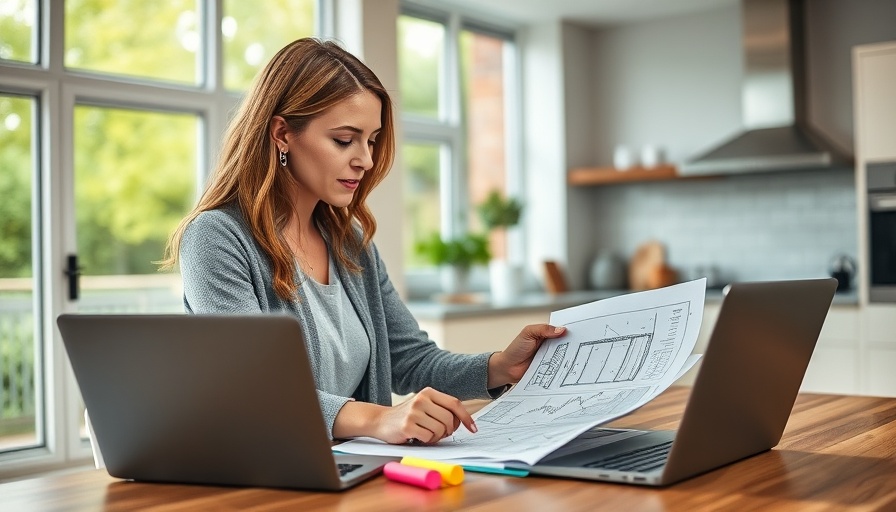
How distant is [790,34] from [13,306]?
3960 millimetres

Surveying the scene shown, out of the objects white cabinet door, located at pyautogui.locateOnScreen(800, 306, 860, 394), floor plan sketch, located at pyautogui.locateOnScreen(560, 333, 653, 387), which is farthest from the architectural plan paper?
white cabinet door, located at pyautogui.locateOnScreen(800, 306, 860, 394)

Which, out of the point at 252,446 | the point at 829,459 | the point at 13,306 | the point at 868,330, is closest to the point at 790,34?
the point at 868,330

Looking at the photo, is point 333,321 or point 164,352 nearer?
point 164,352

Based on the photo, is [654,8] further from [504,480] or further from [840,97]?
[504,480]

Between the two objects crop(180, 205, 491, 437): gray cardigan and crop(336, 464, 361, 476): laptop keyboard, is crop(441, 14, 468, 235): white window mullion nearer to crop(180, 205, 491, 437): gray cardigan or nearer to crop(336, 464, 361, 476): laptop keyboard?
crop(180, 205, 491, 437): gray cardigan

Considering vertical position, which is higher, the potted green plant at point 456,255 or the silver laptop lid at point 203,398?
the potted green plant at point 456,255

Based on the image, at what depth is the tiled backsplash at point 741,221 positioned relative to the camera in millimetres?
Answer: 5148

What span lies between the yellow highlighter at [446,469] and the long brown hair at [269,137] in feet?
2.02

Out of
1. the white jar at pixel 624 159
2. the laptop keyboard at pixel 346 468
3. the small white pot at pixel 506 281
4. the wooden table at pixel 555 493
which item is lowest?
the wooden table at pixel 555 493

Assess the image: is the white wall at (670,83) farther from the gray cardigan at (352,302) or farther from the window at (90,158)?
the gray cardigan at (352,302)

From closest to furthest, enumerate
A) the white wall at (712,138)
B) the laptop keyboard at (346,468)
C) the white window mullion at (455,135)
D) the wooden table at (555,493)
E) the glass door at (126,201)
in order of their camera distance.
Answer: the wooden table at (555,493) < the laptop keyboard at (346,468) < the glass door at (126,201) < the white wall at (712,138) < the white window mullion at (455,135)

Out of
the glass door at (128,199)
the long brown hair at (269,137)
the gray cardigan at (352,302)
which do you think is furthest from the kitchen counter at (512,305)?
the long brown hair at (269,137)

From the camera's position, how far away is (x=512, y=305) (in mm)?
4699

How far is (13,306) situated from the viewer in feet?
12.0
